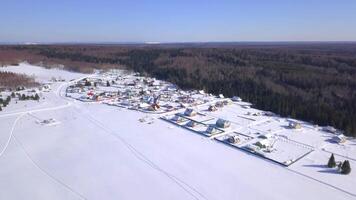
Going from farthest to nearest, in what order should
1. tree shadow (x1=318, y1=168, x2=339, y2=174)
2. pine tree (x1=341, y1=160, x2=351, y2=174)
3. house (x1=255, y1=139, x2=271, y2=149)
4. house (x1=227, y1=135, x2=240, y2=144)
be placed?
house (x1=227, y1=135, x2=240, y2=144), house (x1=255, y1=139, x2=271, y2=149), tree shadow (x1=318, y1=168, x2=339, y2=174), pine tree (x1=341, y1=160, x2=351, y2=174)

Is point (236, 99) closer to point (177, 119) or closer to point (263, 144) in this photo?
point (177, 119)

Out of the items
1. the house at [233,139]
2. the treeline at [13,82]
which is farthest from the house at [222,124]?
the treeline at [13,82]

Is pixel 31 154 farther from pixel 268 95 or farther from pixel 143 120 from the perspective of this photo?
pixel 268 95

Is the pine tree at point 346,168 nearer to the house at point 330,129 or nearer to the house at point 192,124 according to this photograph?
the house at point 330,129

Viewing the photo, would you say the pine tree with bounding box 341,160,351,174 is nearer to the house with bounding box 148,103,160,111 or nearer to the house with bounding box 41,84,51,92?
the house with bounding box 148,103,160,111

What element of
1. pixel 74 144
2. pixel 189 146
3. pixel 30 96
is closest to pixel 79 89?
pixel 30 96

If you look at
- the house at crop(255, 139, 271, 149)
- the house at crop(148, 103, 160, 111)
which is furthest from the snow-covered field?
the house at crop(148, 103, 160, 111)
